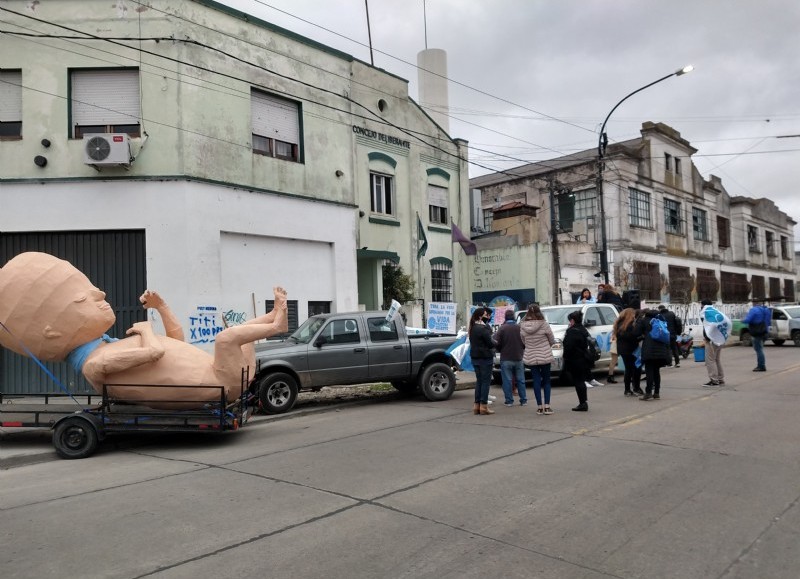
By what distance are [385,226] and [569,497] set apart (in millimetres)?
14467

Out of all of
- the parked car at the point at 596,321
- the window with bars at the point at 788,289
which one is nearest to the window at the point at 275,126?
the parked car at the point at 596,321

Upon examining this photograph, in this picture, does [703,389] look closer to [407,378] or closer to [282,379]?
[407,378]

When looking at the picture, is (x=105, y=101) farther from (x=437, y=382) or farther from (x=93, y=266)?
(x=437, y=382)

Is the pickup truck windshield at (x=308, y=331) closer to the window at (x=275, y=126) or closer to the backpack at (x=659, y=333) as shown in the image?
the window at (x=275, y=126)

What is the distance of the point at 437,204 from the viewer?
2152 centimetres

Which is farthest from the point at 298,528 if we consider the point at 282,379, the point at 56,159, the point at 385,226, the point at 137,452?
the point at 385,226

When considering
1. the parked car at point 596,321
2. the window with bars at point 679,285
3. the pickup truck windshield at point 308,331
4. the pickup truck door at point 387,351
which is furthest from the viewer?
the window with bars at point 679,285

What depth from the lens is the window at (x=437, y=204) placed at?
21.3 meters

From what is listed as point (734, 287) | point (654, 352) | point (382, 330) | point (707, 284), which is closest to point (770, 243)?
point (734, 287)

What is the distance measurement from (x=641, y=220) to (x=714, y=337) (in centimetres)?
2156

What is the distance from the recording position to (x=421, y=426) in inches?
365

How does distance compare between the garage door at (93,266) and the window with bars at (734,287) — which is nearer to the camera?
the garage door at (93,266)

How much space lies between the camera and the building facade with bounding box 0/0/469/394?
1340 cm

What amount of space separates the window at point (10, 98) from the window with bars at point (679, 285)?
31437mm
